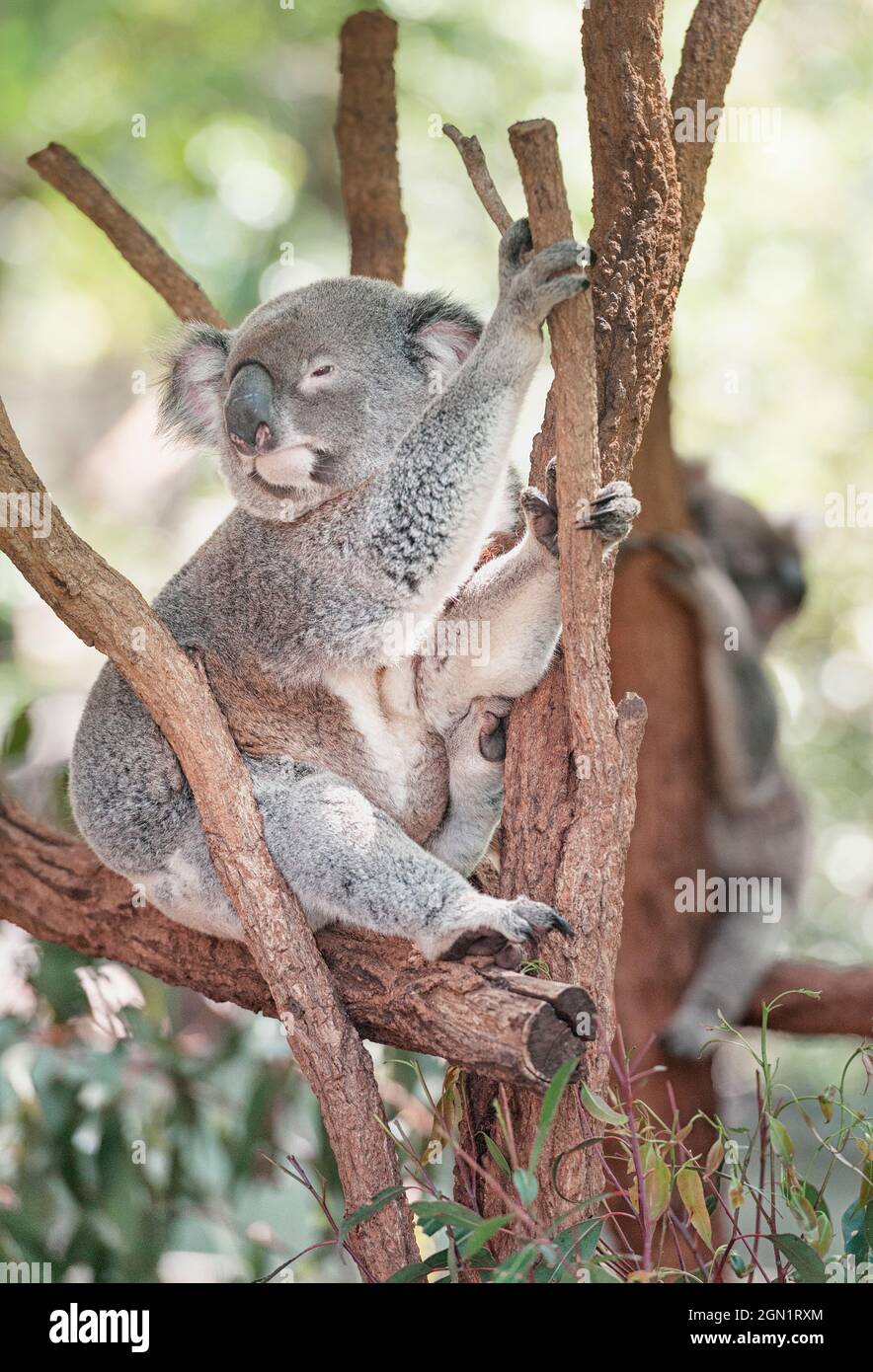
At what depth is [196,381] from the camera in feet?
10.5

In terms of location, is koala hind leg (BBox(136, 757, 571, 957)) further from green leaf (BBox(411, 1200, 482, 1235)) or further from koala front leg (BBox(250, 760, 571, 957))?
green leaf (BBox(411, 1200, 482, 1235))

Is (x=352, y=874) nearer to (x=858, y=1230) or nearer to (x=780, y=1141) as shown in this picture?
(x=780, y=1141)

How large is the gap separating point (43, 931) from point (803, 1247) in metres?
2.20

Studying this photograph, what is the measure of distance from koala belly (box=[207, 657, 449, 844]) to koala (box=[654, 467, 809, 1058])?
1.92 meters

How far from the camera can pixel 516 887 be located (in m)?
2.68

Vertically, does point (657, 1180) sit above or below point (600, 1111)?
below

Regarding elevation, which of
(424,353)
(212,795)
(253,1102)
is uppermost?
(424,353)

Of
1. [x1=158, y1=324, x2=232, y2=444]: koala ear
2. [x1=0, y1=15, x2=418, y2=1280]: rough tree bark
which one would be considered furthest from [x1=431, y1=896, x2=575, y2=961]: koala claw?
[x1=158, y1=324, x2=232, y2=444]: koala ear

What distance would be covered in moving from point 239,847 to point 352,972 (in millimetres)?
369

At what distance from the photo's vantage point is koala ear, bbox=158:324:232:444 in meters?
3.20

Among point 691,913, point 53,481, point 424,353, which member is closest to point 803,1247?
point 424,353

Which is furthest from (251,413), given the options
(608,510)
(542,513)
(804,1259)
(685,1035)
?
(685,1035)

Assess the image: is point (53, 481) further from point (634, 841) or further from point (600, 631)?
point (600, 631)

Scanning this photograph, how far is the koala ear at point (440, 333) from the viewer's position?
3.01 m
